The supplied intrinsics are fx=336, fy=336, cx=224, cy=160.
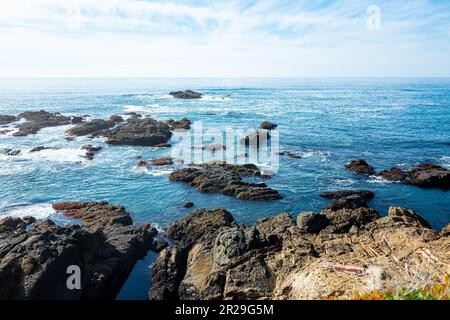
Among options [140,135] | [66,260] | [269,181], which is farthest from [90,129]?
[66,260]

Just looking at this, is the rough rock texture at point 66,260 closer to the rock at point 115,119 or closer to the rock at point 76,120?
the rock at point 115,119

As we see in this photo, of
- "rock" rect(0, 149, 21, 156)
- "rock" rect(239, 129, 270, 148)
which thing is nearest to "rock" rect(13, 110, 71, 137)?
"rock" rect(0, 149, 21, 156)

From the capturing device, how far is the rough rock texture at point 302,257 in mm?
16109

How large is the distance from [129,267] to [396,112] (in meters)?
85.2

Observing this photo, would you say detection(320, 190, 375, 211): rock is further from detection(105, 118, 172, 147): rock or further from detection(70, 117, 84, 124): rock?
detection(70, 117, 84, 124): rock

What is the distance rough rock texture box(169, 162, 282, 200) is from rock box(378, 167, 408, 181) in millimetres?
13828

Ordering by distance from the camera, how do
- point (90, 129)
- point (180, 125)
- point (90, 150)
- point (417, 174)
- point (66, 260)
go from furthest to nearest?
point (180, 125) → point (90, 129) → point (90, 150) → point (417, 174) → point (66, 260)

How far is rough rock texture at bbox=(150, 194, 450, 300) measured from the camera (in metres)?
16.1

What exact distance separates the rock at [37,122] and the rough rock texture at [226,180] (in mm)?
42757

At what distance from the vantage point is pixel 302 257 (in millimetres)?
19281

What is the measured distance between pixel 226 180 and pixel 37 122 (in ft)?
190

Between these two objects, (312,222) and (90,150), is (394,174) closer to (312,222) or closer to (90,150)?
(312,222)

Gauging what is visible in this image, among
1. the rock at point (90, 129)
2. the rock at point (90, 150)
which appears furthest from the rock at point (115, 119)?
the rock at point (90, 150)
